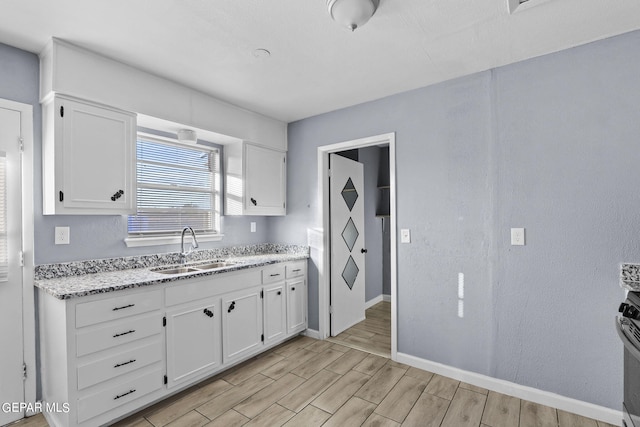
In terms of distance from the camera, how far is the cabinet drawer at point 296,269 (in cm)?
328

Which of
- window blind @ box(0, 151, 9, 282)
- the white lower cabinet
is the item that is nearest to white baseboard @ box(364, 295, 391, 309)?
the white lower cabinet

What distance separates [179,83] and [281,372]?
2.58m

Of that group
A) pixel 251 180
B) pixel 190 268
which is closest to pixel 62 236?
pixel 190 268

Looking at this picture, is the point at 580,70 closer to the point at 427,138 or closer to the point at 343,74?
the point at 427,138

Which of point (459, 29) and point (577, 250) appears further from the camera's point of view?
point (577, 250)

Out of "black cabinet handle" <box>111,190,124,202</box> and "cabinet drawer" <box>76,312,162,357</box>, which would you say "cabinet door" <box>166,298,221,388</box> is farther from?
"black cabinet handle" <box>111,190,124,202</box>

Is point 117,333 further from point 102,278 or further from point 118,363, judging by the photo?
point 102,278

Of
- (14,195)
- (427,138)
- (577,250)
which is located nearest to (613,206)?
(577,250)

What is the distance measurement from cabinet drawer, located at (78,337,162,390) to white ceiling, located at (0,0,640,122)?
198cm

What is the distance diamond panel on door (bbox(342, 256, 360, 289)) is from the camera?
3764 mm

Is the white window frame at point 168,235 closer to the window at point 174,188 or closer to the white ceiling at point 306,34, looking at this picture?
the window at point 174,188

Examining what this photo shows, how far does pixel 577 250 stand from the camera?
2.12 m

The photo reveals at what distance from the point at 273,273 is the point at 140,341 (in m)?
1.27

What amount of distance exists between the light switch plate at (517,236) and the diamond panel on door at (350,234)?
5.96 feet
